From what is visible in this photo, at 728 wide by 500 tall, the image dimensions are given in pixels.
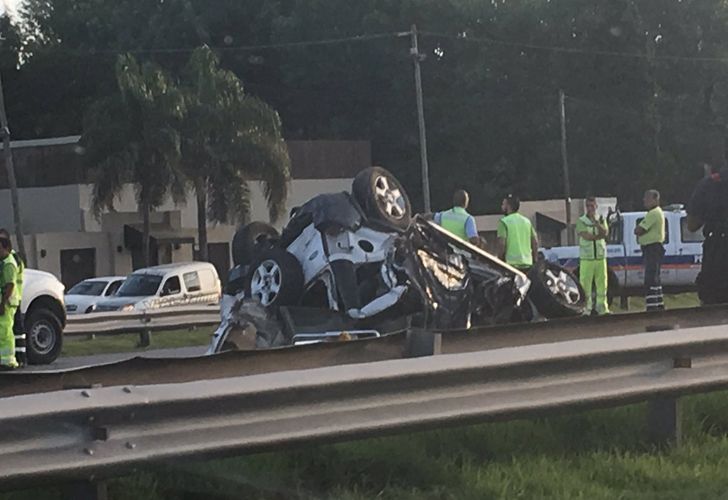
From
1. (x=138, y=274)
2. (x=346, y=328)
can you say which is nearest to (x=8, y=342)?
Answer: (x=346, y=328)

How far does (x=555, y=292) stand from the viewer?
13.7 metres

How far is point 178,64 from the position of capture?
225ft

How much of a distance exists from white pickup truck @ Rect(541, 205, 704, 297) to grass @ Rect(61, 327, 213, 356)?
7.76 meters

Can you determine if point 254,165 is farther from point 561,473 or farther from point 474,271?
point 561,473

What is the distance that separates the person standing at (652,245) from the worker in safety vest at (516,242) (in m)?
2.96

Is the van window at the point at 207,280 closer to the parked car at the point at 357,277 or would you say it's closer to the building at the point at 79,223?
the building at the point at 79,223

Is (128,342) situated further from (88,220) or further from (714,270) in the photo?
(88,220)

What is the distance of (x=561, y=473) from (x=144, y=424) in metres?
2.23

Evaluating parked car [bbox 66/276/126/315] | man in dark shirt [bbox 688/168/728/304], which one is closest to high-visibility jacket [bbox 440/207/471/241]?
man in dark shirt [bbox 688/168/728/304]

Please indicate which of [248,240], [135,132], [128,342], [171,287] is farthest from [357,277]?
[135,132]

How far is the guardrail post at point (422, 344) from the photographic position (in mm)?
7230

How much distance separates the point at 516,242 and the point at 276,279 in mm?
6014

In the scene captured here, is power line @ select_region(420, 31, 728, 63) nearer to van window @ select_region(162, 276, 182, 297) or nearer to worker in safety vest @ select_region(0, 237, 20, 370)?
van window @ select_region(162, 276, 182, 297)

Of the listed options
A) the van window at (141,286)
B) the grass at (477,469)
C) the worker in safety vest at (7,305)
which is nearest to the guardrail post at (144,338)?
the worker in safety vest at (7,305)
